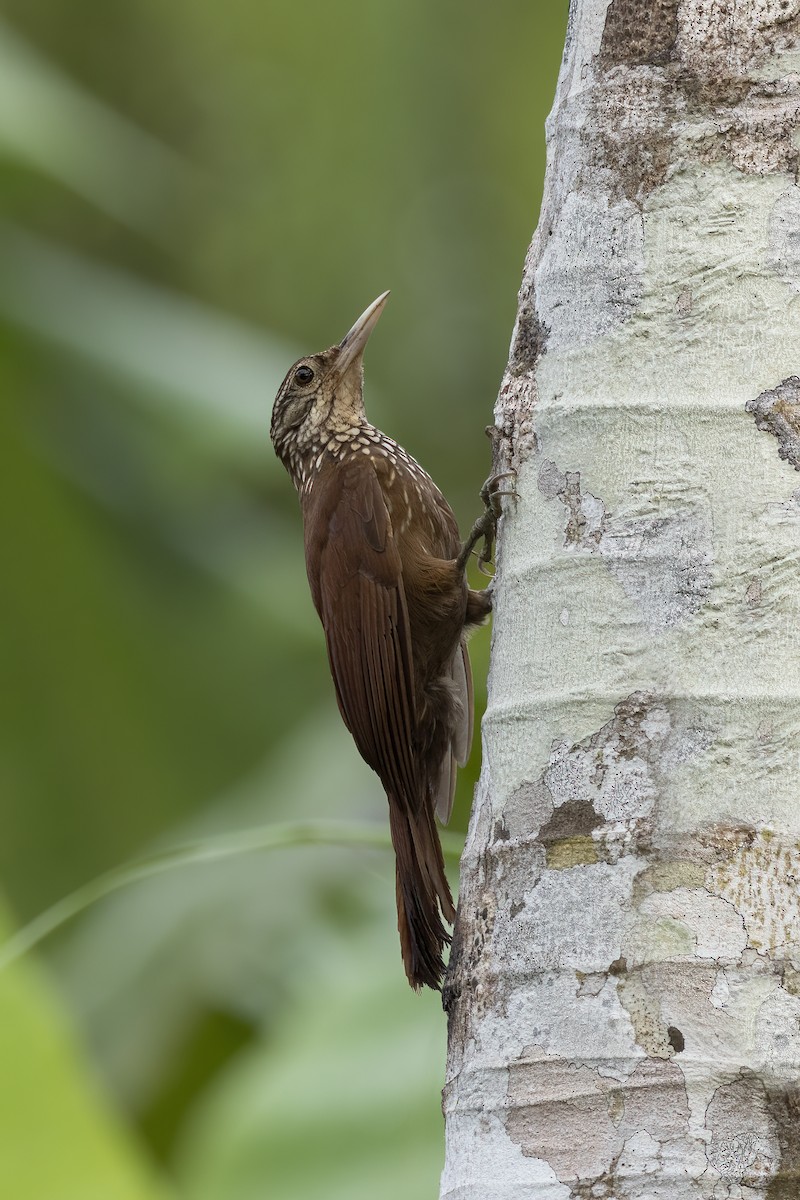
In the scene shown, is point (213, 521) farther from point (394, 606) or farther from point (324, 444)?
point (394, 606)

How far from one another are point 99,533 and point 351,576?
199 centimetres


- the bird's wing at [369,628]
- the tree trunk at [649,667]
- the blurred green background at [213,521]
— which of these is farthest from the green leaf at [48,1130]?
the tree trunk at [649,667]

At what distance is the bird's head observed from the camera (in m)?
3.67

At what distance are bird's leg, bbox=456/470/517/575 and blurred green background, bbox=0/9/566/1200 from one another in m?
0.49

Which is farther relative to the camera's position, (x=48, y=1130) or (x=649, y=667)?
(x=48, y=1130)

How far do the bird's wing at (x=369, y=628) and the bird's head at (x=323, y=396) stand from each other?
0.42 m

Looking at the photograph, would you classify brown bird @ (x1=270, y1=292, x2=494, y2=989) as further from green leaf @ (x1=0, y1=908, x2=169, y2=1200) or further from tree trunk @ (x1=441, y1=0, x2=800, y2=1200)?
tree trunk @ (x1=441, y1=0, x2=800, y2=1200)

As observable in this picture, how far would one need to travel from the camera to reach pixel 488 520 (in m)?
2.77

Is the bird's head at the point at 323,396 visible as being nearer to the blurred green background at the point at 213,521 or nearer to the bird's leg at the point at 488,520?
the blurred green background at the point at 213,521

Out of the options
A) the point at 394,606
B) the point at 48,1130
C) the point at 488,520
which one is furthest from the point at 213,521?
the point at 48,1130

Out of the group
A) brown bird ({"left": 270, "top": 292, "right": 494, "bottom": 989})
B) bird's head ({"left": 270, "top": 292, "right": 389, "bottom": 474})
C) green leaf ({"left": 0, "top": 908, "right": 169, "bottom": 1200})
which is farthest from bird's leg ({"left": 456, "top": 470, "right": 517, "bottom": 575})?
green leaf ({"left": 0, "top": 908, "right": 169, "bottom": 1200})

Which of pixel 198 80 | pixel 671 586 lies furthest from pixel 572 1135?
pixel 198 80

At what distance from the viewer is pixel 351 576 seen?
3.07 m

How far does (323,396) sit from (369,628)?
87 centimetres
